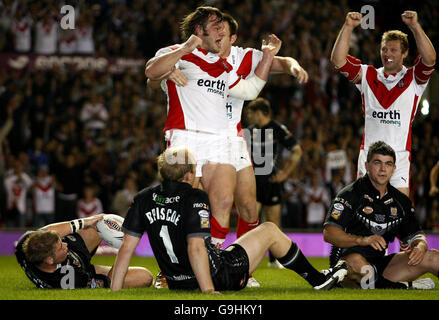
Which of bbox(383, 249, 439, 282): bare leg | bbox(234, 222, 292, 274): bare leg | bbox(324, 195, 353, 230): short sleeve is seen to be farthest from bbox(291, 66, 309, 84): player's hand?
bbox(383, 249, 439, 282): bare leg

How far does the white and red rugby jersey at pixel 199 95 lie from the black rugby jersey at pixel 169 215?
124cm

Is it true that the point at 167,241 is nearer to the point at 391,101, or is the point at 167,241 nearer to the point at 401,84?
the point at 391,101

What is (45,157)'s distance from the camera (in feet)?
43.4

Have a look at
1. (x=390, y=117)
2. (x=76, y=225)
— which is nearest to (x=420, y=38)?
(x=390, y=117)

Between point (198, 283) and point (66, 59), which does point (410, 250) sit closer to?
point (198, 283)

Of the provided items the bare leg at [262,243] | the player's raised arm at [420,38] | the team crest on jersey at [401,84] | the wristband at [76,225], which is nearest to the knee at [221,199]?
the bare leg at [262,243]

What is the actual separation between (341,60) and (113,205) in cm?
621

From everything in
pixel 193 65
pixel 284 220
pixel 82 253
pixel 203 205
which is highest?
pixel 193 65

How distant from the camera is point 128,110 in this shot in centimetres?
1503

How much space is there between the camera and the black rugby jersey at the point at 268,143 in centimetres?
983

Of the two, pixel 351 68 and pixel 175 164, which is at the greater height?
pixel 351 68

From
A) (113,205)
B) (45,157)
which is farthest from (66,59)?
(113,205)

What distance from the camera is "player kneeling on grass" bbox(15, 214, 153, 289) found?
580 cm

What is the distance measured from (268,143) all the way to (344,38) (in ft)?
10.3
